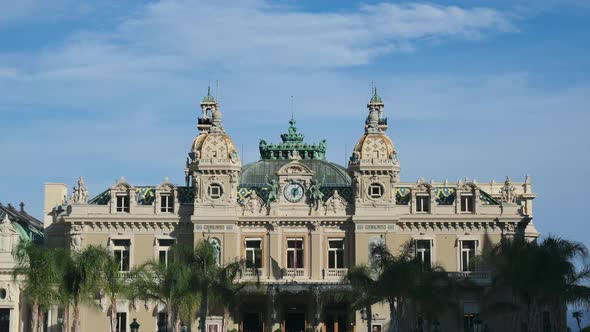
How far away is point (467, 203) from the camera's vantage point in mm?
100250

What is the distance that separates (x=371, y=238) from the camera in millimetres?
98062

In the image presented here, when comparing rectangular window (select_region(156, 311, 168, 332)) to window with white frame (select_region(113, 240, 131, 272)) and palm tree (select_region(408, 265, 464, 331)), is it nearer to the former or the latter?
window with white frame (select_region(113, 240, 131, 272))

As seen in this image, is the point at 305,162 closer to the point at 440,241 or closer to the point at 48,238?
the point at 440,241

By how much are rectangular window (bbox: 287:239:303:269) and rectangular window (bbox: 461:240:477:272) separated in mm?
13174

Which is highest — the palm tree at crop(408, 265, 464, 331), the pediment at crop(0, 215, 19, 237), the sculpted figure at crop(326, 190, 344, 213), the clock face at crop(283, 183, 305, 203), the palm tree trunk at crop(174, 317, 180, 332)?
the clock face at crop(283, 183, 305, 203)

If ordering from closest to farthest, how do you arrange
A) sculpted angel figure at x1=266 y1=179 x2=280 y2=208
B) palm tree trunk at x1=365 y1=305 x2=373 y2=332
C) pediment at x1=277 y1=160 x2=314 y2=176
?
palm tree trunk at x1=365 y1=305 x2=373 y2=332
sculpted angel figure at x1=266 y1=179 x2=280 y2=208
pediment at x1=277 y1=160 x2=314 y2=176

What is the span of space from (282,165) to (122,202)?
1490 centimetres

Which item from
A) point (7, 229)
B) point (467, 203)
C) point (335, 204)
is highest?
point (467, 203)

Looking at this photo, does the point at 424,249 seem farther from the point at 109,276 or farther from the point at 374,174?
the point at 109,276

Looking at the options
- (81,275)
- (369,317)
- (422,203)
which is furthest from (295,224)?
(81,275)

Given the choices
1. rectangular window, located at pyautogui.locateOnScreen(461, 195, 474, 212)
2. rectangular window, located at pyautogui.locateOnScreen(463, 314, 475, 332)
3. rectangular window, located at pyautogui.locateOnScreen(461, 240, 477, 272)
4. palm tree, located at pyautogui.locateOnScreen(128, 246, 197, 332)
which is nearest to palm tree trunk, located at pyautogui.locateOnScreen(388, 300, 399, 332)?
rectangular window, located at pyautogui.locateOnScreen(463, 314, 475, 332)

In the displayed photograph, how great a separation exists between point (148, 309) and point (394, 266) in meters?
24.8

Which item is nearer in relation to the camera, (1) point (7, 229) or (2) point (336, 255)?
(2) point (336, 255)

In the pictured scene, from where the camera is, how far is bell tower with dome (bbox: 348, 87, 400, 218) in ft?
324
